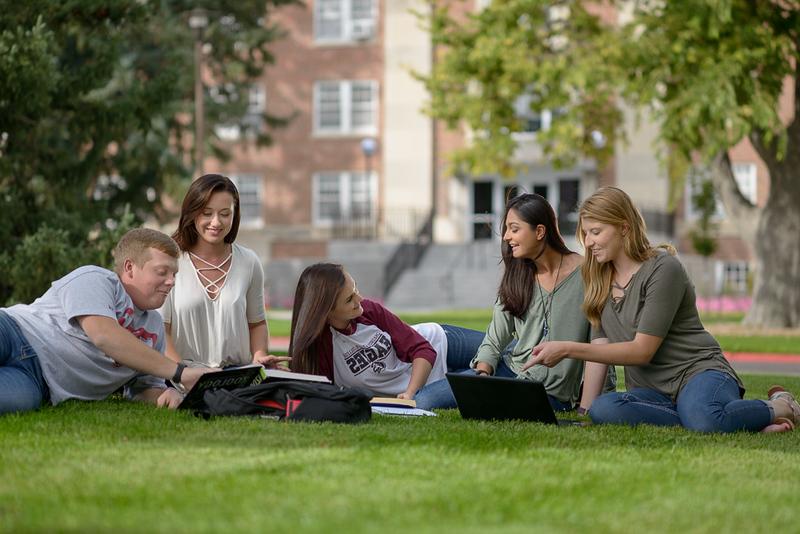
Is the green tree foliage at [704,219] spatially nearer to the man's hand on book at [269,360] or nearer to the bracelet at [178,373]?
the man's hand on book at [269,360]

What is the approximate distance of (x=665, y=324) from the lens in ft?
24.2

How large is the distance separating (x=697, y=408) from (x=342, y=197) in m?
35.2

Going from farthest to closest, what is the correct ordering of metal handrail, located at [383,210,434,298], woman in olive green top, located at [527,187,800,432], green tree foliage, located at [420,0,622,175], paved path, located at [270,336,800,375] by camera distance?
metal handrail, located at [383,210,434,298] < green tree foliage, located at [420,0,622,175] < paved path, located at [270,336,800,375] < woman in olive green top, located at [527,187,800,432]

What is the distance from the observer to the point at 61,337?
7762mm

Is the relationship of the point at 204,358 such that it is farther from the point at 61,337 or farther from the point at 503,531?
the point at 503,531

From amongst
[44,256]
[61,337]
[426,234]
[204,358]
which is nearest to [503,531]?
[61,337]

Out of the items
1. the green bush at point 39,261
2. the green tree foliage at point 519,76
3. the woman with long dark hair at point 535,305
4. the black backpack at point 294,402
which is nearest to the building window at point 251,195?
the green tree foliage at point 519,76

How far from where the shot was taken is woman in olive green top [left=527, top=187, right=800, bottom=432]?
7340 mm

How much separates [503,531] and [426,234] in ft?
118

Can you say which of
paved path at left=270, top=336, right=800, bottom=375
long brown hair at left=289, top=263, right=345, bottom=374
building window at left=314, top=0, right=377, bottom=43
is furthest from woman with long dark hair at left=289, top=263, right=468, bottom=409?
building window at left=314, top=0, right=377, bottom=43

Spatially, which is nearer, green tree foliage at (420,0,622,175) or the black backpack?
the black backpack

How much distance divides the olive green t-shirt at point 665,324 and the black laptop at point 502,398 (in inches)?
25.4

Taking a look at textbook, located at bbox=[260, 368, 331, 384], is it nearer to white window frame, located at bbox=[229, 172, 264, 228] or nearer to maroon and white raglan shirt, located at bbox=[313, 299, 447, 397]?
maroon and white raglan shirt, located at bbox=[313, 299, 447, 397]

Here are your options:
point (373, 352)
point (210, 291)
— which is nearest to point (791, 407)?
point (373, 352)
